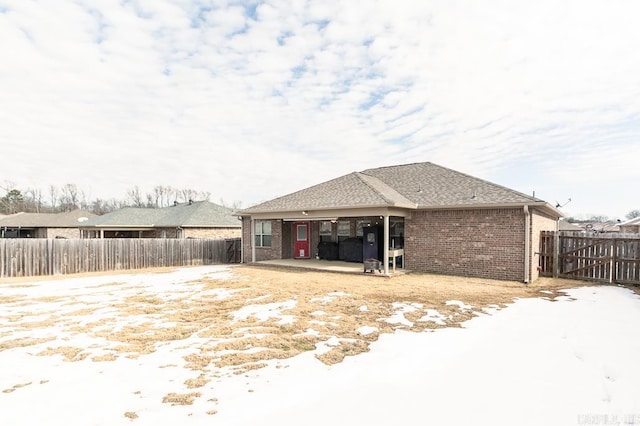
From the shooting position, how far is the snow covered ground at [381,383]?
3.24m

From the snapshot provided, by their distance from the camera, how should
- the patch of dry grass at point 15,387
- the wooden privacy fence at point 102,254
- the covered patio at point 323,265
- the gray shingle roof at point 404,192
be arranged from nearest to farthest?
1. the patch of dry grass at point 15,387
2. the gray shingle roof at point 404,192
3. the covered patio at point 323,265
4. the wooden privacy fence at point 102,254

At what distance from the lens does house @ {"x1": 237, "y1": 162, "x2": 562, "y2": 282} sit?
11.3 meters

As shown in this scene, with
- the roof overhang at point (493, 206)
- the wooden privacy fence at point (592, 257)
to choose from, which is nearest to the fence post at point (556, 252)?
the wooden privacy fence at point (592, 257)

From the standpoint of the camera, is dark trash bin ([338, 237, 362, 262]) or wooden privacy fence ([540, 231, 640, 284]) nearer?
wooden privacy fence ([540, 231, 640, 284])

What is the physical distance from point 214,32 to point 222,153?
58.6 feet

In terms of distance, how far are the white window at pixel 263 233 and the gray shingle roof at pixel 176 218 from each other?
6762 mm

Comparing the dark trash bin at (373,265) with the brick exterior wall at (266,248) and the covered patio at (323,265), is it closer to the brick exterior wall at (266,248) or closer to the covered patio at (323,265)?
the covered patio at (323,265)

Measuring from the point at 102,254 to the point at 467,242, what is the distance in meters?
15.9

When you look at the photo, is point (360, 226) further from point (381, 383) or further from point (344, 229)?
point (381, 383)

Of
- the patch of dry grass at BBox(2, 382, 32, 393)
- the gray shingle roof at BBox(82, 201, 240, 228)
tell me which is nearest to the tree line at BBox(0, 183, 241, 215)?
the gray shingle roof at BBox(82, 201, 240, 228)

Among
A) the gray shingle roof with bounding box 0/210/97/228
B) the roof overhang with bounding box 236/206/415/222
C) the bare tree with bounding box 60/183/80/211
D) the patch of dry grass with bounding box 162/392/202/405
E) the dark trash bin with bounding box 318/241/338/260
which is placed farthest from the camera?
the bare tree with bounding box 60/183/80/211

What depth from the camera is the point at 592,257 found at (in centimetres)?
1134

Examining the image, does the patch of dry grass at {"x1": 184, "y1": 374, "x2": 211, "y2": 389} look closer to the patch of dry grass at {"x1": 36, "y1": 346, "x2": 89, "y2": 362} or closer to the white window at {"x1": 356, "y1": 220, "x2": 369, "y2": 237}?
the patch of dry grass at {"x1": 36, "y1": 346, "x2": 89, "y2": 362}

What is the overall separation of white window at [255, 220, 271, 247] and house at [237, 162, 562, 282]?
0.05m
